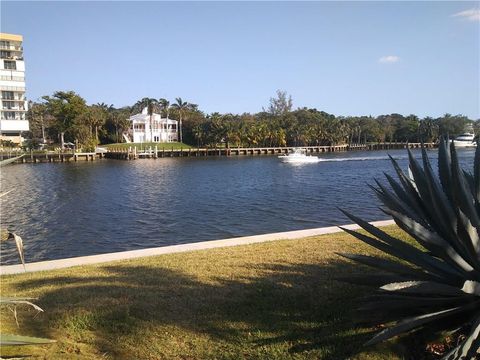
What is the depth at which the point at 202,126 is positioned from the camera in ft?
351

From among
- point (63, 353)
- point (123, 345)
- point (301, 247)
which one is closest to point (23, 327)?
point (63, 353)

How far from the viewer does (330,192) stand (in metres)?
34.3

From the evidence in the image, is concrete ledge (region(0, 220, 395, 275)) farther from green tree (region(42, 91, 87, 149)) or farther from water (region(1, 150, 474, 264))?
green tree (region(42, 91, 87, 149))

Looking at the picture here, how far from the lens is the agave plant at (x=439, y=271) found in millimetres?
3777

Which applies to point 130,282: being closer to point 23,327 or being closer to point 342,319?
point 23,327

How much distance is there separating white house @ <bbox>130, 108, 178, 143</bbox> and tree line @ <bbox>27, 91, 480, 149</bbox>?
1817mm

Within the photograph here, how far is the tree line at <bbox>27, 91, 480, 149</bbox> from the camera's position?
92562 mm

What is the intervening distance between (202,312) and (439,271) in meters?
2.74

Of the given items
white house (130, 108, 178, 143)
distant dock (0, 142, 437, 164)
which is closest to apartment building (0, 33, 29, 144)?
distant dock (0, 142, 437, 164)

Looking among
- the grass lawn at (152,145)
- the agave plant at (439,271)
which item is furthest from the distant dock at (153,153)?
the agave plant at (439,271)

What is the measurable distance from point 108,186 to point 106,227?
21.2m

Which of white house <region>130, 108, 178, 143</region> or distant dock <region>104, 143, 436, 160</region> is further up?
white house <region>130, 108, 178, 143</region>

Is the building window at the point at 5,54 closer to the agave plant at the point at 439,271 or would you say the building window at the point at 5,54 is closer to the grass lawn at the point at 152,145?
the grass lawn at the point at 152,145

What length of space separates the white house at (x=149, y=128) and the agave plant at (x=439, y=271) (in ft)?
353
